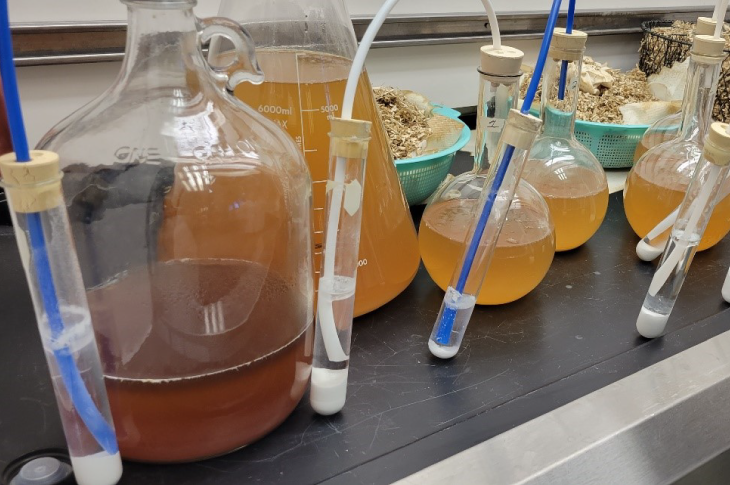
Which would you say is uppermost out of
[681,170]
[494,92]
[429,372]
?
[494,92]

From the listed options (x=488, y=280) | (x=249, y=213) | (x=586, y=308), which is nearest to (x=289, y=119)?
(x=249, y=213)

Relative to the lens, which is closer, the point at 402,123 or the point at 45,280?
the point at 45,280

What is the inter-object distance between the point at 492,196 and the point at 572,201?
218 mm

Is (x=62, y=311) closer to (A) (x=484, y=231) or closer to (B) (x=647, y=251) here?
(A) (x=484, y=231)

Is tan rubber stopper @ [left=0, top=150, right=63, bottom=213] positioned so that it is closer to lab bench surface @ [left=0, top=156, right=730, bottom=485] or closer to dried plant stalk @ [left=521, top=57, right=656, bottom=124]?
lab bench surface @ [left=0, top=156, right=730, bottom=485]

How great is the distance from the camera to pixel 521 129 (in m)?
0.45

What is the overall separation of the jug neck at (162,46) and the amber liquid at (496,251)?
283mm

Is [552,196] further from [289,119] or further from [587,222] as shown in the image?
[289,119]

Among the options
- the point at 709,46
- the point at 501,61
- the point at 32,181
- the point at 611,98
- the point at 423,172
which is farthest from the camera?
the point at 611,98

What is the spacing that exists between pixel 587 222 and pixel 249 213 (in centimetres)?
42

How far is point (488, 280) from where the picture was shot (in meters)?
0.59

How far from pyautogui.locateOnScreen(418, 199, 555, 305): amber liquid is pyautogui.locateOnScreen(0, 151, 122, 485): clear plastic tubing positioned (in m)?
0.33

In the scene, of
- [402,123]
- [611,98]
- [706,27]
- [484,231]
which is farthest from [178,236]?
[611,98]

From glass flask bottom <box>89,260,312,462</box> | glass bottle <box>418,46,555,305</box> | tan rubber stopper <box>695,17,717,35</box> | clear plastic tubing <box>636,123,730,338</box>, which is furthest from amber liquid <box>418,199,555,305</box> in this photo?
tan rubber stopper <box>695,17,717,35</box>
